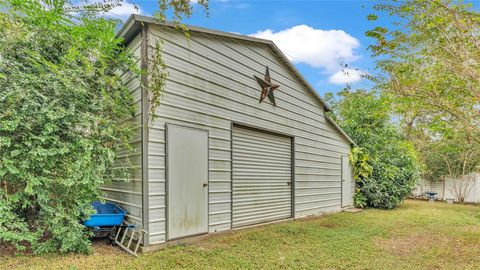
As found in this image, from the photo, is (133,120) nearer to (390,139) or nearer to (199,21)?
(199,21)

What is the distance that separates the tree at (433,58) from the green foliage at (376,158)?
557 cm

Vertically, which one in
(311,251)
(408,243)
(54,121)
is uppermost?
(54,121)

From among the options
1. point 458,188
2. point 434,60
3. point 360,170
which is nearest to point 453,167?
point 458,188

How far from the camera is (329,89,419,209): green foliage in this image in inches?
420

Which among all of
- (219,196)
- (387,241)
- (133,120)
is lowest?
(387,241)

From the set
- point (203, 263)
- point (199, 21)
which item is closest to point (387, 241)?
point (203, 263)

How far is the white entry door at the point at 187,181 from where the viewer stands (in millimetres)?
4770

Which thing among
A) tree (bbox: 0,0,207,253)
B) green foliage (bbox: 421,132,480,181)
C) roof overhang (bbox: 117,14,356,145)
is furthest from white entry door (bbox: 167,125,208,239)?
green foliage (bbox: 421,132,480,181)

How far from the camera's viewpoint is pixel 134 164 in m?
4.70

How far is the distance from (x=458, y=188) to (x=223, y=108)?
13.3 m

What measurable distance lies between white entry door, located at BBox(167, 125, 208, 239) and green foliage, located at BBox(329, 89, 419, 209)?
6882 mm

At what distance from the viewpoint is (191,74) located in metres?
5.21

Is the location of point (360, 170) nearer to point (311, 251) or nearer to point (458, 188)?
point (458, 188)

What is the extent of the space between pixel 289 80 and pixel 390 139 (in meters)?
6.18
